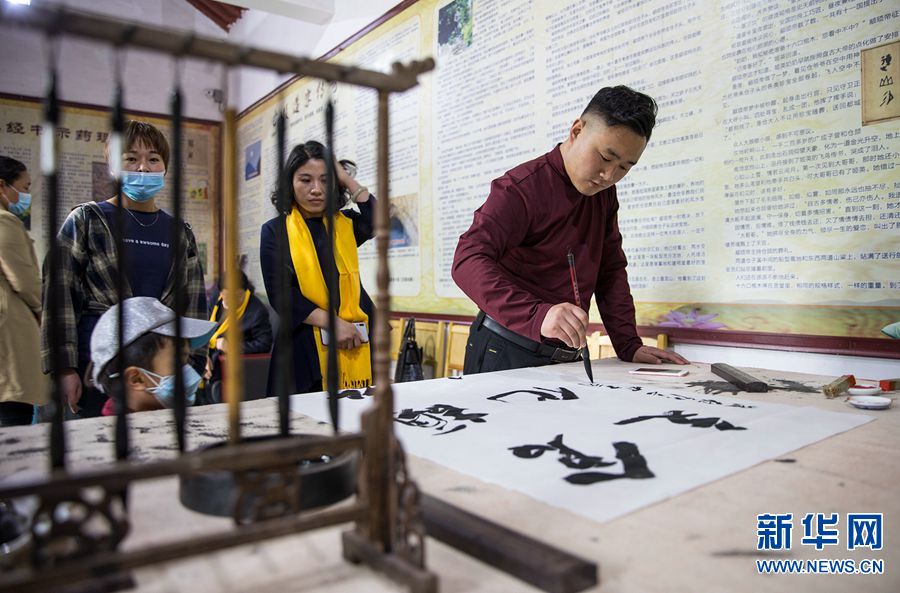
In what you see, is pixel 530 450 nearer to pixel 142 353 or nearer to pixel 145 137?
pixel 142 353

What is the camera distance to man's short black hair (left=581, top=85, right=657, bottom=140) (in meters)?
1.65

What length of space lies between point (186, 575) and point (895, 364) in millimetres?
1942

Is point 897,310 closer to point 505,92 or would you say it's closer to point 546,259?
point 546,259

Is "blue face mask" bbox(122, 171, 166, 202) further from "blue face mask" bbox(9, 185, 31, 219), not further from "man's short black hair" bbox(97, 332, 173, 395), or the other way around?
"blue face mask" bbox(9, 185, 31, 219)

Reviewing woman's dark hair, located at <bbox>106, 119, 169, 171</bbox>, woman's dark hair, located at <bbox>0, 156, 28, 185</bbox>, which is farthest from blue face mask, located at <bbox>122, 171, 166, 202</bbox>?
woman's dark hair, located at <bbox>0, 156, 28, 185</bbox>

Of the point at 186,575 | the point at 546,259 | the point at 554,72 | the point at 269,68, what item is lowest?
the point at 186,575

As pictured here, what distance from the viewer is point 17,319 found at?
2.37 meters

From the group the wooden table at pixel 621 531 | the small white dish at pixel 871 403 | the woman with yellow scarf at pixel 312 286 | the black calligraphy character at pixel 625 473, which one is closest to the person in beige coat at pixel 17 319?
the woman with yellow scarf at pixel 312 286

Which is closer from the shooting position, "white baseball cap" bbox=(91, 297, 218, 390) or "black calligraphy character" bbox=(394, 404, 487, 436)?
"black calligraphy character" bbox=(394, 404, 487, 436)

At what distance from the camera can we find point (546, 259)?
1896 mm

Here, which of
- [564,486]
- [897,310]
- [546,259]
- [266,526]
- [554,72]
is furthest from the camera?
[554,72]

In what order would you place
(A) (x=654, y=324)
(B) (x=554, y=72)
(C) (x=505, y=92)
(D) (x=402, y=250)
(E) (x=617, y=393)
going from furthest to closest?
(D) (x=402, y=250), (C) (x=505, y=92), (B) (x=554, y=72), (A) (x=654, y=324), (E) (x=617, y=393)

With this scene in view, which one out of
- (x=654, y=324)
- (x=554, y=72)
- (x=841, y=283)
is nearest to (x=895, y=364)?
(x=841, y=283)

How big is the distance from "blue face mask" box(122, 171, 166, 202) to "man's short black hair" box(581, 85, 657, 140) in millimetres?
1359
